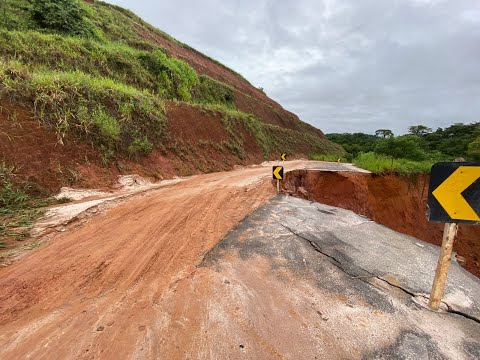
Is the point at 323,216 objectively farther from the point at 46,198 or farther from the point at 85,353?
the point at 46,198

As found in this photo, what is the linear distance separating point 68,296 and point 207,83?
2513 centimetres

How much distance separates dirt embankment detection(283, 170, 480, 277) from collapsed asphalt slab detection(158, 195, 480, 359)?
7.31 metres

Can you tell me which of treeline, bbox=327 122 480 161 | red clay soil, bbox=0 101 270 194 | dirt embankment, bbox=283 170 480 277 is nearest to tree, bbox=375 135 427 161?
treeline, bbox=327 122 480 161

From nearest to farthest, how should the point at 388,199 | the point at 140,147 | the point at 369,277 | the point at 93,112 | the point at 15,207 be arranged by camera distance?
the point at 369,277 < the point at 15,207 < the point at 93,112 < the point at 140,147 < the point at 388,199

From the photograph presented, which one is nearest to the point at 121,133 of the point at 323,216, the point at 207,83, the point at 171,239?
the point at 171,239

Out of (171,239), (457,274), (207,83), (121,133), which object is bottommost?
(457,274)

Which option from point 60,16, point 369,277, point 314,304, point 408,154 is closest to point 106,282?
point 314,304

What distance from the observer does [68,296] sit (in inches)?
121

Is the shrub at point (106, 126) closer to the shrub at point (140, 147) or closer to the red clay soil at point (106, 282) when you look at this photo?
the shrub at point (140, 147)

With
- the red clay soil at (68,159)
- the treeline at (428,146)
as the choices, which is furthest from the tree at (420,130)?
the red clay soil at (68,159)

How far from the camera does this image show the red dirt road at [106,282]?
2.38 meters

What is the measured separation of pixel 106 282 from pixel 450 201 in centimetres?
393

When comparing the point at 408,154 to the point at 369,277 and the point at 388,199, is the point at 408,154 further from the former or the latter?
the point at 369,277

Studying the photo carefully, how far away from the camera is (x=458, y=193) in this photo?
2.86 meters
